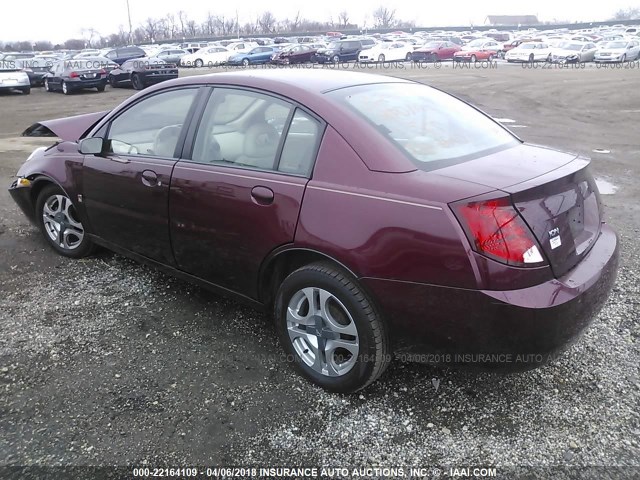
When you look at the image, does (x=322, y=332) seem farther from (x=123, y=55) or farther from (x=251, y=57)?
(x=251, y=57)

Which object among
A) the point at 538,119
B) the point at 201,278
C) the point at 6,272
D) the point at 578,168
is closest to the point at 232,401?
the point at 201,278

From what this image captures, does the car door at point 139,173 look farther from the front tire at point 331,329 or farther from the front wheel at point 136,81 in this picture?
the front wheel at point 136,81

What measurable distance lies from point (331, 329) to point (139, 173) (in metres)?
1.76

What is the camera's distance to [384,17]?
123 metres

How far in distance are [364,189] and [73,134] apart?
3.09m

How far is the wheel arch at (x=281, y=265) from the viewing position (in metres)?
2.77

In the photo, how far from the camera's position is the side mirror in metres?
3.92

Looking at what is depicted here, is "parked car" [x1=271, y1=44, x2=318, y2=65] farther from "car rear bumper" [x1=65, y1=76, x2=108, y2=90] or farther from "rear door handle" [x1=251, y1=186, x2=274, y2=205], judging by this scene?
"rear door handle" [x1=251, y1=186, x2=274, y2=205]

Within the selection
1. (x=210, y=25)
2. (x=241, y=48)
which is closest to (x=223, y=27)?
(x=210, y=25)

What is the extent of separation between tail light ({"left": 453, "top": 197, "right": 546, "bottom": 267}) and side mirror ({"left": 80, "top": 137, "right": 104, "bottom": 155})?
2738mm

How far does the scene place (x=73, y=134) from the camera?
4.55 meters

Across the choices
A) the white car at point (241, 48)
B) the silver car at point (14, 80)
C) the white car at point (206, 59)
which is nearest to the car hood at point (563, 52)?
the white car at point (241, 48)

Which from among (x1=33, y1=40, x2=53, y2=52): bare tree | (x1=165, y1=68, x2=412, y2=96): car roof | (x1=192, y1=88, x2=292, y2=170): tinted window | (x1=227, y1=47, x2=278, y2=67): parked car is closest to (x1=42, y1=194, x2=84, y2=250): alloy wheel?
(x1=165, y1=68, x2=412, y2=96): car roof

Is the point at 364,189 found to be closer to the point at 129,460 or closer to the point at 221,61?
the point at 129,460
